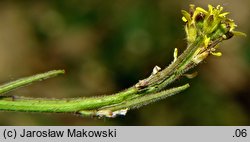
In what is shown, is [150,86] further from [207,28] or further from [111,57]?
[111,57]

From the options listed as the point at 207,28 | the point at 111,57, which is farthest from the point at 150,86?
the point at 111,57

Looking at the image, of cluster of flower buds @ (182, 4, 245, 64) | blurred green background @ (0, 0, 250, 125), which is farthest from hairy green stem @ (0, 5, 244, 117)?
blurred green background @ (0, 0, 250, 125)

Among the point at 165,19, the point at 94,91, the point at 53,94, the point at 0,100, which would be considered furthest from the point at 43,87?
the point at 0,100

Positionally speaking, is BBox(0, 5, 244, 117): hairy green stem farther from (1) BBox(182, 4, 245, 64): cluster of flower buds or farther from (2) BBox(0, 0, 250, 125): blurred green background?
(2) BBox(0, 0, 250, 125): blurred green background

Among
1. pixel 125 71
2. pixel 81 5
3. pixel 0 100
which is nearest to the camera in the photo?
pixel 0 100

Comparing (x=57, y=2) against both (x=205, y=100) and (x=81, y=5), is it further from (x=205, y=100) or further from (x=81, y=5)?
(x=205, y=100)
